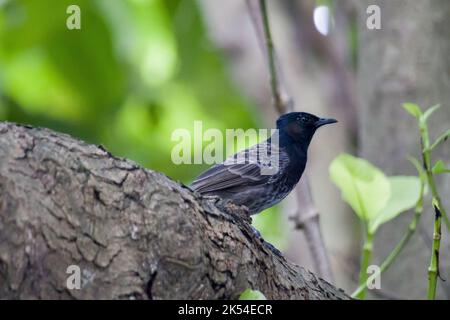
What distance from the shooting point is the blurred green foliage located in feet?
20.1

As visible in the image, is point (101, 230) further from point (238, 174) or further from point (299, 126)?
point (299, 126)

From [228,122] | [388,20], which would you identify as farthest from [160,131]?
[388,20]

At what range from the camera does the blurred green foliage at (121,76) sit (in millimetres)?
6137

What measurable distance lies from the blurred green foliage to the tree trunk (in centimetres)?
212

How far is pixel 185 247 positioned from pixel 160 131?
18.3 feet

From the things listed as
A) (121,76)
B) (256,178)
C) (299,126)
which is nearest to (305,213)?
(256,178)

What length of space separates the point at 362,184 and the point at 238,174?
1.76 meters

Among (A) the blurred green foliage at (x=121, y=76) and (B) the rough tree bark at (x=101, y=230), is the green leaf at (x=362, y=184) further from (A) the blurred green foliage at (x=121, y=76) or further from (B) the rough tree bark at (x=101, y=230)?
(A) the blurred green foliage at (x=121, y=76)

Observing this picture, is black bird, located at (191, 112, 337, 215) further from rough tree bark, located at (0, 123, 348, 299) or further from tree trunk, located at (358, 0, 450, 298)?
rough tree bark, located at (0, 123, 348, 299)

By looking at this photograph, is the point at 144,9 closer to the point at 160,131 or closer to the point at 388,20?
the point at 160,131

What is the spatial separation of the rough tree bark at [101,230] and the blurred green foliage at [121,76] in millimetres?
3476

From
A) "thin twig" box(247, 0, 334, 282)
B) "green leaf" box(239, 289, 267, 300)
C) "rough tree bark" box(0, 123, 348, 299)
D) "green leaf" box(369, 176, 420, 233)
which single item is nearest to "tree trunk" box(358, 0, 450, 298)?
"thin twig" box(247, 0, 334, 282)

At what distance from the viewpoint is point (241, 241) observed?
114 inches

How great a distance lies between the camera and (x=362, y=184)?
351 cm
